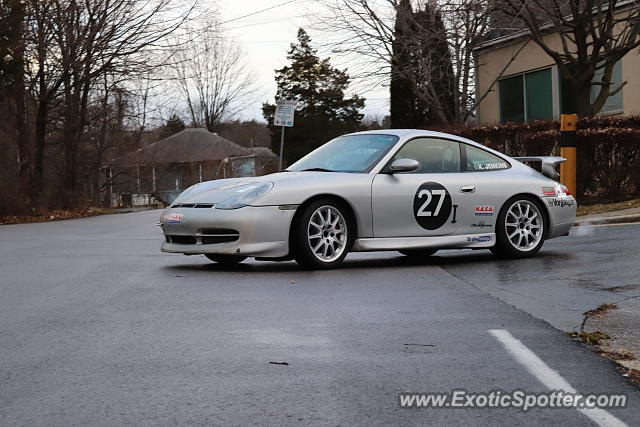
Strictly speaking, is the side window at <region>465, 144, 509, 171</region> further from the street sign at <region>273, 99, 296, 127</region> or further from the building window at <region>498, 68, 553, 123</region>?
the street sign at <region>273, 99, 296, 127</region>

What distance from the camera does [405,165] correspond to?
10305mm

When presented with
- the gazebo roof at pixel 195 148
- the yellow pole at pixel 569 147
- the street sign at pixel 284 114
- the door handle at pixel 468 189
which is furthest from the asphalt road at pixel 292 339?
the gazebo roof at pixel 195 148

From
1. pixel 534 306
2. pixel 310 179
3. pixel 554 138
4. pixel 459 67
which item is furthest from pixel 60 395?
pixel 459 67

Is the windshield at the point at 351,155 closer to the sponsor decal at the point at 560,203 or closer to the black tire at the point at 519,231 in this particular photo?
the black tire at the point at 519,231

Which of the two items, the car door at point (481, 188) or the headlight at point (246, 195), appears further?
the car door at point (481, 188)

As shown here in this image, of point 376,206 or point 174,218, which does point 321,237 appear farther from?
point 174,218

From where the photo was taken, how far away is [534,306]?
7.37 meters

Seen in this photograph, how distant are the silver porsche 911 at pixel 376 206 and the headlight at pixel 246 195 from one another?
13mm

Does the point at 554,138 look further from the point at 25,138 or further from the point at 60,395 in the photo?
the point at 25,138

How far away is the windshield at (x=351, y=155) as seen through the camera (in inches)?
419

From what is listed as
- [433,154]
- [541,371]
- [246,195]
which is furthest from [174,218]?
[541,371]

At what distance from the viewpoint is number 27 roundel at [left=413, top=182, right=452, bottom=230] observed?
10.5 meters

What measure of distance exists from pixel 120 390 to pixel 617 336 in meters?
3.03

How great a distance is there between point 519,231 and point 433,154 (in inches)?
50.2
